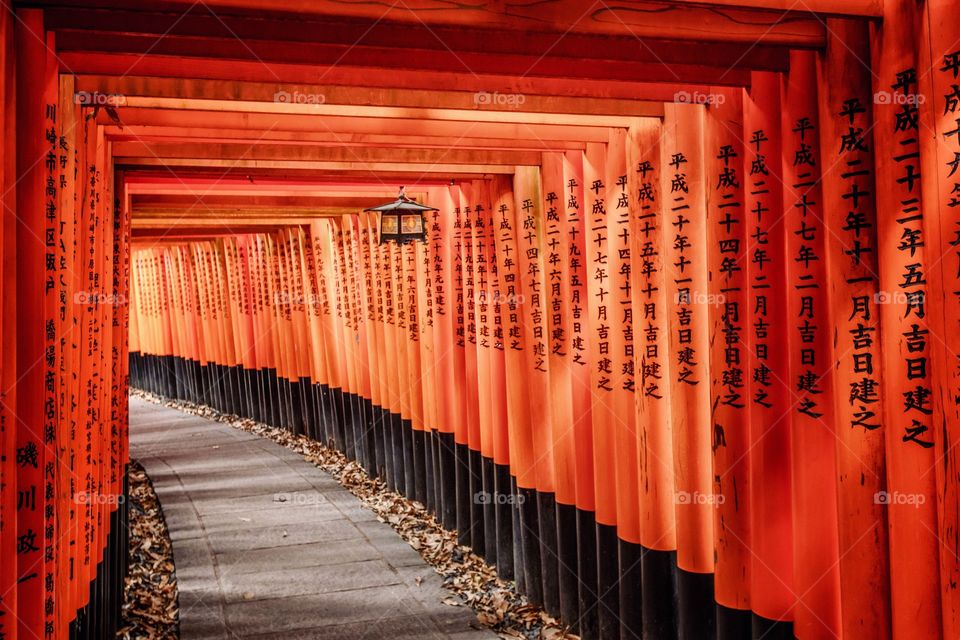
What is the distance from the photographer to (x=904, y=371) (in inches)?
148

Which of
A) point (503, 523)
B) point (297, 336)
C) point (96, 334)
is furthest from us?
point (297, 336)

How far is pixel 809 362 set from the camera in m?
4.41

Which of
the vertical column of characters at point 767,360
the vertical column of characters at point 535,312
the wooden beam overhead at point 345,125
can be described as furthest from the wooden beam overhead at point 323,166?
the vertical column of characters at point 767,360

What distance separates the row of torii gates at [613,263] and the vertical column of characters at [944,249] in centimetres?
1

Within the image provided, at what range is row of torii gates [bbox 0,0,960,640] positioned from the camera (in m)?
3.74

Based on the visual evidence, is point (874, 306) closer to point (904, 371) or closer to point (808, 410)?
point (904, 371)

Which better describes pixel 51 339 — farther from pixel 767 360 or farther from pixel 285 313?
pixel 285 313

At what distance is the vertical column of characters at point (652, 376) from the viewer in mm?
5930

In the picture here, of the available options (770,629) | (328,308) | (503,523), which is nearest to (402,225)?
(503,523)

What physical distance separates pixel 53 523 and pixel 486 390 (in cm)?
572

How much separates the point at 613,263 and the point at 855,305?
2586 mm

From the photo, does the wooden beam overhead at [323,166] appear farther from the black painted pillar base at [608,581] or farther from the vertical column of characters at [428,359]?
the black painted pillar base at [608,581]

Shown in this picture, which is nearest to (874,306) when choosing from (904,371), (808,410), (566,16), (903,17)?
(904,371)

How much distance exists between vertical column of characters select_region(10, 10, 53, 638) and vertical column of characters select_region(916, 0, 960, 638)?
153 inches
